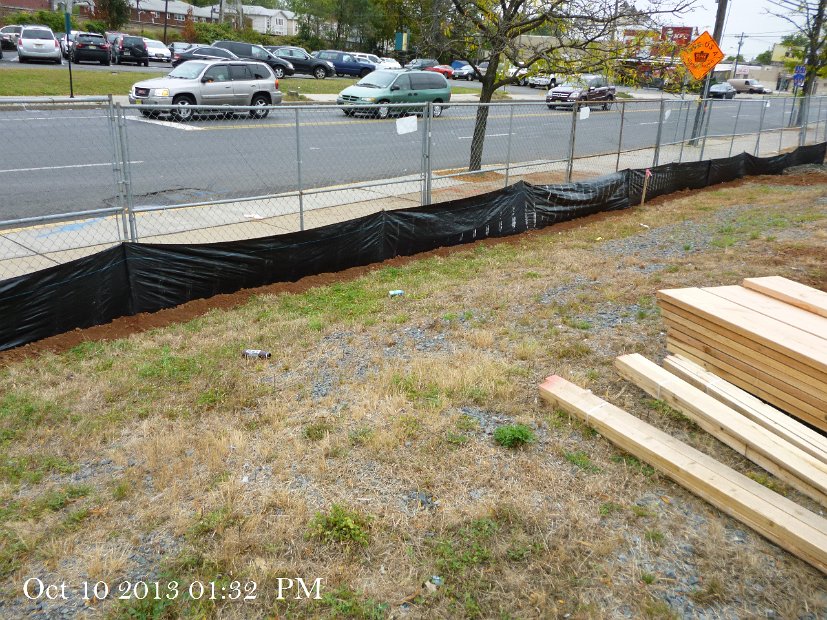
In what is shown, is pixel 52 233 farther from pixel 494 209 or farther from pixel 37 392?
pixel 494 209

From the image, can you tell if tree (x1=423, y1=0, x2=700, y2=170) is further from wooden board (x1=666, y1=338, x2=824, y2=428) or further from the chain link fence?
wooden board (x1=666, y1=338, x2=824, y2=428)

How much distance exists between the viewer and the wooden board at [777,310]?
16.3 feet

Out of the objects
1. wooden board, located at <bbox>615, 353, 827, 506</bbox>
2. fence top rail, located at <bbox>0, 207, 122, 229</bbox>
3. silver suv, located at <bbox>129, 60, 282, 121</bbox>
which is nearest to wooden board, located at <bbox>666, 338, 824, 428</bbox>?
wooden board, located at <bbox>615, 353, 827, 506</bbox>

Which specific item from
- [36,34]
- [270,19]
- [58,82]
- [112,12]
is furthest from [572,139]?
[270,19]

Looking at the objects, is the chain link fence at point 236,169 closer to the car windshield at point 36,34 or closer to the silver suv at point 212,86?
the silver suv at point 212,86

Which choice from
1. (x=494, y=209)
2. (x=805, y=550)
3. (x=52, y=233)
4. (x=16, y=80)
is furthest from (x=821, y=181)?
(x=16, y=80)

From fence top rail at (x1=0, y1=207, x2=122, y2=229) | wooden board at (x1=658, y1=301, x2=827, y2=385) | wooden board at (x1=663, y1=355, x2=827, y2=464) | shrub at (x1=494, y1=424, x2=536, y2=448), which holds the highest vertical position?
fence top rail at (x1=0, y1=207, x2=122, y2=229)

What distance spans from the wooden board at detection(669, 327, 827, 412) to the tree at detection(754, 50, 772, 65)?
127 meters

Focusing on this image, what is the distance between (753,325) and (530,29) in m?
10.6

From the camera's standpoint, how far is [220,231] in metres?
9.60

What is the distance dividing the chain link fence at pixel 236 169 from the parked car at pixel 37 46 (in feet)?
52.7

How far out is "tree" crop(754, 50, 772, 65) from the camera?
112 meters

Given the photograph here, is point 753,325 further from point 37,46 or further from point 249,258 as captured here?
point 37,46

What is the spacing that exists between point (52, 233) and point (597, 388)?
758 cm
